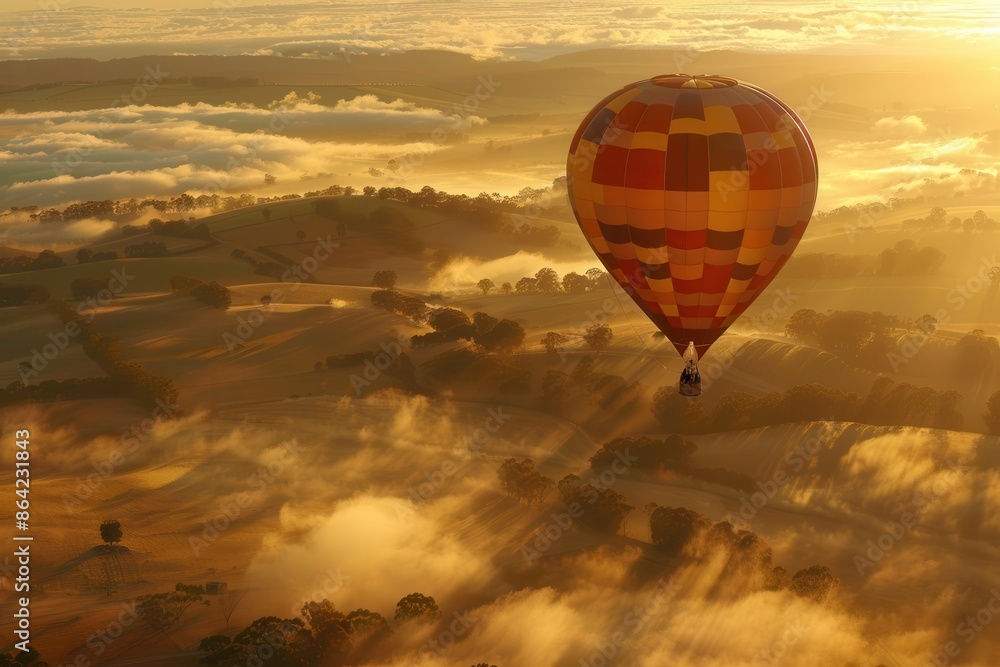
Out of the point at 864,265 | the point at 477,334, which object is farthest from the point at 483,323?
the point at 864,265

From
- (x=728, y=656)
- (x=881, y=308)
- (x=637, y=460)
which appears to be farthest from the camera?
(x=881, y=308)

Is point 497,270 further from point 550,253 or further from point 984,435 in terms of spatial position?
point 984,435

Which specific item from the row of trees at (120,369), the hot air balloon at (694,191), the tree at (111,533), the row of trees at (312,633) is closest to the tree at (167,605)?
the row of trees at (312,633)

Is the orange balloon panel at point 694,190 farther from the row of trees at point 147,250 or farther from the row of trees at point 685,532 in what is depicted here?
the row of trees at point 147,250

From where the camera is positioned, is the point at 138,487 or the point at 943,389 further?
the point at 943,389

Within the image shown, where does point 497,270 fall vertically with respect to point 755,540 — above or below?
below

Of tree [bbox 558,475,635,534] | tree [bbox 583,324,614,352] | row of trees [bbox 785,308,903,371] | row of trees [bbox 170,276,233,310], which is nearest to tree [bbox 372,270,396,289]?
row of trees [bbox 170,276,233,310]

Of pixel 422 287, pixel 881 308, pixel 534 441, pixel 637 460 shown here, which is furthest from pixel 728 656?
pixel 422 287
